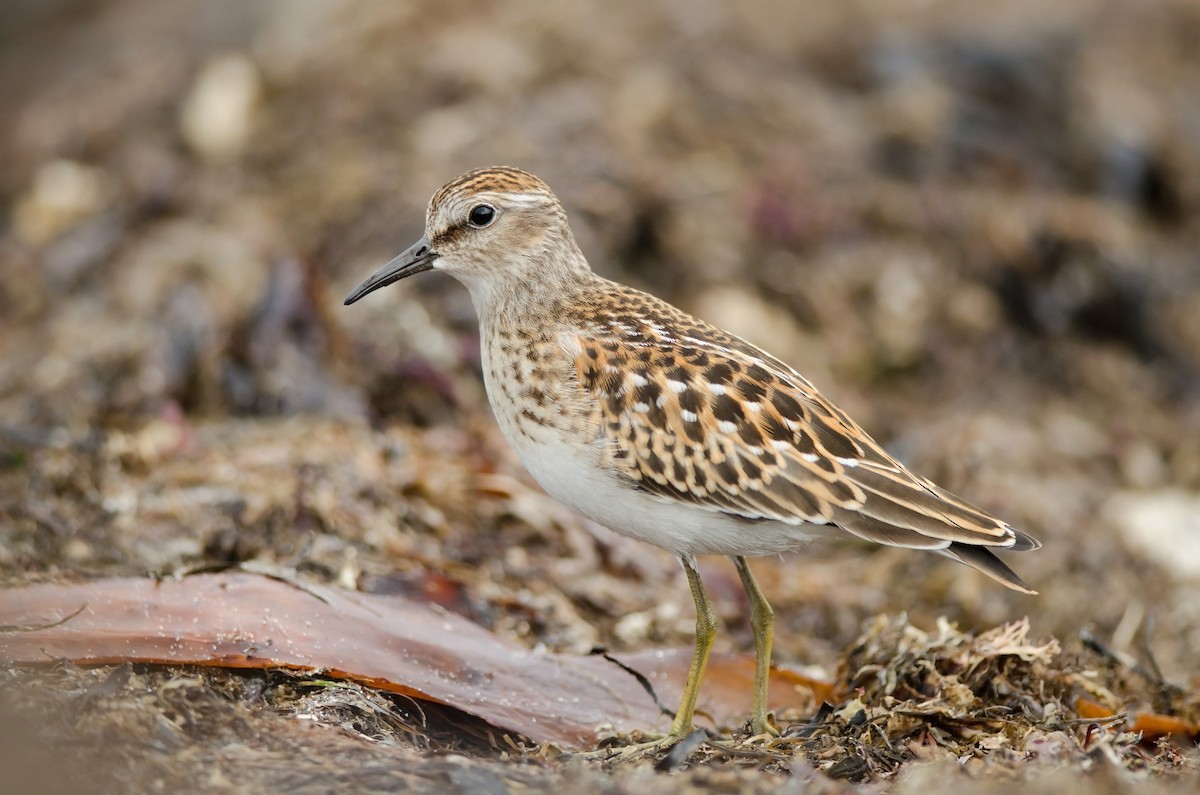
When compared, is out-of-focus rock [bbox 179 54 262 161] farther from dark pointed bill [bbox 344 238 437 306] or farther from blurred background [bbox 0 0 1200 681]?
dark pointed bill [bbox 344 238 437 306]

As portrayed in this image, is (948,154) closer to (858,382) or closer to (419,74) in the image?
(858,382)

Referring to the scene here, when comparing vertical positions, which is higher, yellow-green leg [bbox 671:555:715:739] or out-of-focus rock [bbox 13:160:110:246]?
out-of-focus rock [bbox 13:160:110:246]

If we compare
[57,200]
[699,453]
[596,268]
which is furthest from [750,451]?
[57,200]

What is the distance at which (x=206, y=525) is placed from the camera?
6.23m

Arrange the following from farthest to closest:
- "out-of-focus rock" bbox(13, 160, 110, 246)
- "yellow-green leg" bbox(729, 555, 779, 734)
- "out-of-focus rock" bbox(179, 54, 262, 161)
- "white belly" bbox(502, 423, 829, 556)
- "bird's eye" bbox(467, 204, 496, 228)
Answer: "out-of-focus rock" bbox(179, 54, 262, 161)
"out-of-focus rock" bbox(13, 160, 110, 246)
"bird's eye" bbox(467, 204, 496, 228)
"yellow-green leg" bbox(729, 555, 779, 734)
"white belly" bbox(502, 423, 829, 556)

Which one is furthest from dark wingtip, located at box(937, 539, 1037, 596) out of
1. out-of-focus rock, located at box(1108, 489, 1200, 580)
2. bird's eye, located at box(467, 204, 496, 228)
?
out-of-focus rock, located at box(1108, 489, 1200, 580)

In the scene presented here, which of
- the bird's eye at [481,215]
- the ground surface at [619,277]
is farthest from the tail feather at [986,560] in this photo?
the bird's eye at [481,215]

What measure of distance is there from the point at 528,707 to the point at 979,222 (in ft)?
22.9

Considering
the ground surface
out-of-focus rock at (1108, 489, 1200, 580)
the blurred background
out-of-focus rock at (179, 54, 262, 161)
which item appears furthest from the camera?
out-of-focus rock at (179, 54, 262, 161)

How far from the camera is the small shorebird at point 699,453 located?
4.98 metres

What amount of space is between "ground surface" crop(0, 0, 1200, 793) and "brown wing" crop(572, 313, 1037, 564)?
611 millimetres

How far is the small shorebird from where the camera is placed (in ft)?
16.3

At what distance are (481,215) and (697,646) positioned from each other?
1939 millimetres

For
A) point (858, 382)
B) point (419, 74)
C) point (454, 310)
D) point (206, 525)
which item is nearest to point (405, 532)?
point (206, 525)
